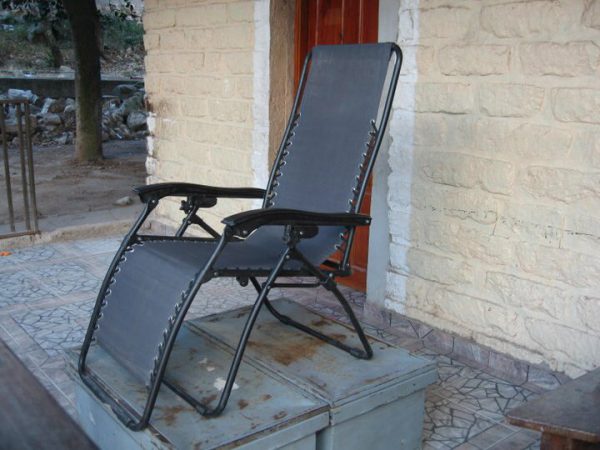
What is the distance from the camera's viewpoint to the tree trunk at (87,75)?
321 inches

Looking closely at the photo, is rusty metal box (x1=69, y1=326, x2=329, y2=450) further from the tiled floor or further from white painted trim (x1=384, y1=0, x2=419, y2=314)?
white painted trim (x1=384, y1=0, x2=419, y2=314)

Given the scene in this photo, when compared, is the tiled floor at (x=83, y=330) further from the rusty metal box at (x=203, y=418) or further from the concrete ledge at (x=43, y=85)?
the concrete ledge at (x=43, y=85)

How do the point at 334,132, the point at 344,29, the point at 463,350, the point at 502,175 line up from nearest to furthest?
the point at 334,132, the point at 502,175, the point at 463,350, the point at 344,29

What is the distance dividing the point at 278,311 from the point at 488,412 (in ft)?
3.15

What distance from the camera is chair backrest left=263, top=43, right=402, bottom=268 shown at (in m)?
2.55

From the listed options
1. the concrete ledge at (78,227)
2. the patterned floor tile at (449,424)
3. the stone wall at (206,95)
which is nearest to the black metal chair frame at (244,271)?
the patterned floor tile at (449,424)

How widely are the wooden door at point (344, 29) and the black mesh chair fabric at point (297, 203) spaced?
3.26 feet

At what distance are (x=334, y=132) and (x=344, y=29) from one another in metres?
1.40

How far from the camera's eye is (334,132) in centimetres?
273

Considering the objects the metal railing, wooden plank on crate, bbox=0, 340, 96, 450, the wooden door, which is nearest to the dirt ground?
the metal railing

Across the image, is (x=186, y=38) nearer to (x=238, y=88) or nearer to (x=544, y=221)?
(x=238, y=88)

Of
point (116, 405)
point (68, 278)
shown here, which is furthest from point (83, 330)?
point (116, 405)

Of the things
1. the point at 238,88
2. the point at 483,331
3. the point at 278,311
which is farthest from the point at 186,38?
the point at 483,331

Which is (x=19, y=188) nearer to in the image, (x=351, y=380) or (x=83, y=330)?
(x=83, y=330)
